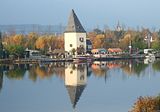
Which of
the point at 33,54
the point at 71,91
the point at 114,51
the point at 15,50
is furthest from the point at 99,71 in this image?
the point at 114,51

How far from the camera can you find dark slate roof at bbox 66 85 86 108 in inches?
283

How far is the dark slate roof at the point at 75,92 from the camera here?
23.6 feet

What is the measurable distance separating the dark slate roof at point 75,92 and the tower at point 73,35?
10660mm

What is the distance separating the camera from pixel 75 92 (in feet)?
26.9

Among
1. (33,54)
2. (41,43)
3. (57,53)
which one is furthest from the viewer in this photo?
(41,43)

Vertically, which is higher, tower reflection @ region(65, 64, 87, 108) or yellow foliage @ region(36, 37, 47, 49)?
yellow foliage @ region(36, 37, 47, 49)

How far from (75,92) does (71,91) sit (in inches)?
10.9

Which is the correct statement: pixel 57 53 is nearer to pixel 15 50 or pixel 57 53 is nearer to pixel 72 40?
pixel 72 40

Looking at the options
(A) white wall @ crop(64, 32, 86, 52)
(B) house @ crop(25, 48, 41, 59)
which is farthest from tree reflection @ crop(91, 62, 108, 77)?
(A) white wall @ crop(64, 32, 86, 52)

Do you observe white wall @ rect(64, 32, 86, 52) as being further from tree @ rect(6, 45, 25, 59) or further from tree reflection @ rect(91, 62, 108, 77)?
tree reflection @ rect(91, 62, 108, 77)

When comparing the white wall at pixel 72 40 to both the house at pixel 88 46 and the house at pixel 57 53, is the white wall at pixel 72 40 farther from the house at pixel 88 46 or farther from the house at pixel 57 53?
the house at pixel 88 46

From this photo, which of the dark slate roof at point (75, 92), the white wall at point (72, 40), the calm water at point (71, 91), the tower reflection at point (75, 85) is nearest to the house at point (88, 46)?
the white wall at point (72, 40)

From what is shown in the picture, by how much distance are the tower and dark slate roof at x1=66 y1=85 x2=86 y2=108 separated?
10.7 meters

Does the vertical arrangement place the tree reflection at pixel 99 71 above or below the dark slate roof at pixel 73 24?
below
